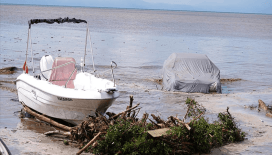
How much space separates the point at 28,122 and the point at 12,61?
443 inches

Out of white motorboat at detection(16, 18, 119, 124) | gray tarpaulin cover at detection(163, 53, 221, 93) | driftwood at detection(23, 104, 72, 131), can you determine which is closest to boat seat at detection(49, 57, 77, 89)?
white motorboat at detection(16, 18, 119, 124)

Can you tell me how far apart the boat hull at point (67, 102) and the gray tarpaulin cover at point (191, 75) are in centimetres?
567

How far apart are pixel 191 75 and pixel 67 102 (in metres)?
6.78

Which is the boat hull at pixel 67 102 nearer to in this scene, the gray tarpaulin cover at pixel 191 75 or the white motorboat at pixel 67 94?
the white motorboat at pixel 67 94

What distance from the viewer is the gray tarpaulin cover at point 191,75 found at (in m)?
14.0

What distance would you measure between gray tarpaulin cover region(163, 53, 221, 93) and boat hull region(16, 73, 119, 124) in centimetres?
567

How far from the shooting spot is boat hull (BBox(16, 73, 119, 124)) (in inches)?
340

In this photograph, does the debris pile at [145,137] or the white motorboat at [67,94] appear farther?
the white motorboat at [67,94]

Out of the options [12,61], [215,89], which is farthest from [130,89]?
[12,61]

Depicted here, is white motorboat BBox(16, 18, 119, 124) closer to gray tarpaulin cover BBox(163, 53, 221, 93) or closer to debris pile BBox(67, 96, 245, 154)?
debris pile BBox(67, 96, 245, 154)

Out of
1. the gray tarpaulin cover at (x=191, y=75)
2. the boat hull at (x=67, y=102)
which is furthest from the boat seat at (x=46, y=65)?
the gray tarpaulin cover at (x=191, y=75)

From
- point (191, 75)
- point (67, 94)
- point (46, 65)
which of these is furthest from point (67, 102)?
point (191, 75)

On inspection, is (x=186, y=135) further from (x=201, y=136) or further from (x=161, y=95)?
(x=161, y=95)

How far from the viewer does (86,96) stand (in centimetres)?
860
